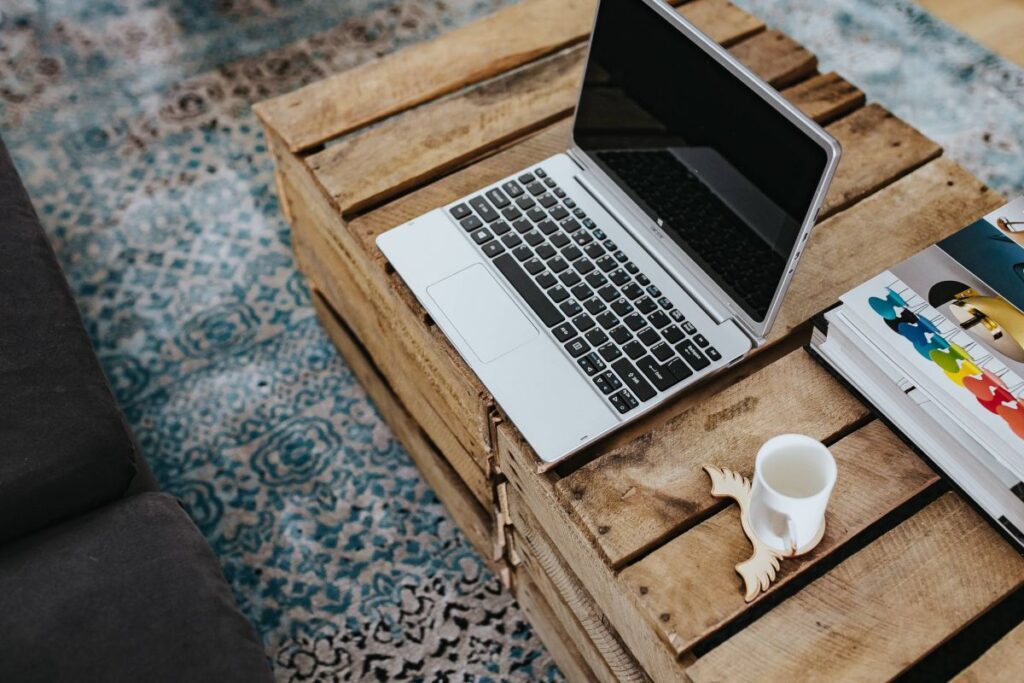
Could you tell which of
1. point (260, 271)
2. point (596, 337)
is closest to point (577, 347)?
point (596, 337)

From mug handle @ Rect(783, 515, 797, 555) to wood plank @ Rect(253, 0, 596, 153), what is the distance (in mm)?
789

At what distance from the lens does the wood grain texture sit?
894 millimetres

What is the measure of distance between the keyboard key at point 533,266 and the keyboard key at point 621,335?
0.12 meters

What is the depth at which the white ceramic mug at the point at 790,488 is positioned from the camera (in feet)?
2.64

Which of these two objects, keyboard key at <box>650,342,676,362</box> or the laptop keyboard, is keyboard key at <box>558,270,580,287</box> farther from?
keyboard key at <box>650,342,676,362</box>

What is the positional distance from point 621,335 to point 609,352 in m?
0.03

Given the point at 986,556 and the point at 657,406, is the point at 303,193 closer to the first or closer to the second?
the point at 657,406

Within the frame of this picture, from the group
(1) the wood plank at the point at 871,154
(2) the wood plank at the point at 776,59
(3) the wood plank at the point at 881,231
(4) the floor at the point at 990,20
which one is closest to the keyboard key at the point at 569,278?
(3) the wood plank at the point at 881,231

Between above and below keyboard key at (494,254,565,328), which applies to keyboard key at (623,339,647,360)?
below

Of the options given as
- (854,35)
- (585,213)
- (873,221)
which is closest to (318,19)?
(854,35)

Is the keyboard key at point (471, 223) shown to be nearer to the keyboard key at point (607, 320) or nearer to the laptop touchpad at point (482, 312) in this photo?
the laptop touchpad at point (482, 312)

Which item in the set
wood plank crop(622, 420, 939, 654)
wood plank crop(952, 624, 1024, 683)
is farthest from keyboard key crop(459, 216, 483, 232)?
wood plank crop(952, 624, 1024, 683)

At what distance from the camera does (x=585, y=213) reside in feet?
3.64

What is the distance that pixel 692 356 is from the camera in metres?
0.98
